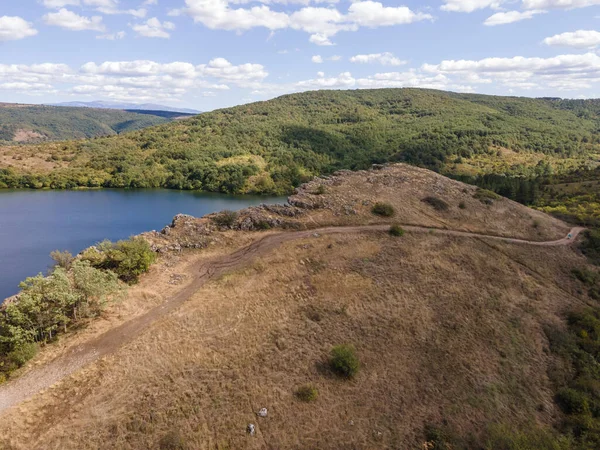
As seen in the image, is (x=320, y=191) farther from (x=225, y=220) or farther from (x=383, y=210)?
(x=225, y=220)

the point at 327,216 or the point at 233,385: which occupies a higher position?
the point at 327,216

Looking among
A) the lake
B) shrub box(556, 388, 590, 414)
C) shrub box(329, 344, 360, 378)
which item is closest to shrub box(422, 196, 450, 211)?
shrub box(556, 388, 590, 414)

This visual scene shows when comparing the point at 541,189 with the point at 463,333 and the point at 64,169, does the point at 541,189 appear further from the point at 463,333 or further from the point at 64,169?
the point at 64,169

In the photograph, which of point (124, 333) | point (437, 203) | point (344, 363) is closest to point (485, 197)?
point (437, 203)

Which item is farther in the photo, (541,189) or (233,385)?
(541,189)

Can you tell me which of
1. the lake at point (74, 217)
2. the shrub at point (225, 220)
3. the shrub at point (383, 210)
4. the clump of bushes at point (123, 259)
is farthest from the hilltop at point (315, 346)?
the lake at point (74, 217)

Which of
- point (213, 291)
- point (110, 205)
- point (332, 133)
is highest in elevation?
point (332, 133)

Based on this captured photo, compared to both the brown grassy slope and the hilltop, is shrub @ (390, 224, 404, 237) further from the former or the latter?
the brown grassy slope

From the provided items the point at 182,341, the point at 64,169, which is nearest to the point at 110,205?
the point at 64,169

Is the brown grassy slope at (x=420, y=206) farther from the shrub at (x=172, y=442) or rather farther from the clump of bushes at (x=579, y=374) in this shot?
the shrub at (x=172, y=442)
